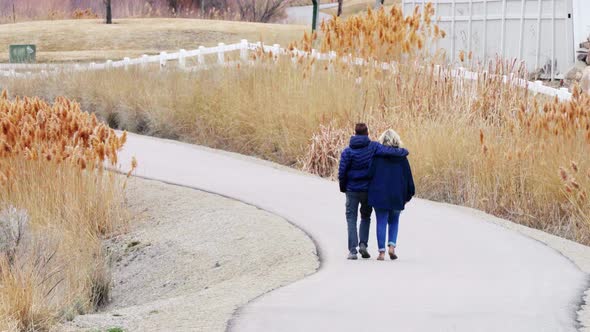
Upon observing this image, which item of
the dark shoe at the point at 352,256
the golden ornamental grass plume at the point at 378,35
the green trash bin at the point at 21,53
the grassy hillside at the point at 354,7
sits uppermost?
the grassy hillside at the point at 354,7

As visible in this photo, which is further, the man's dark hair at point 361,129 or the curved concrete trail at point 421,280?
the man's dark hair at point 361,129

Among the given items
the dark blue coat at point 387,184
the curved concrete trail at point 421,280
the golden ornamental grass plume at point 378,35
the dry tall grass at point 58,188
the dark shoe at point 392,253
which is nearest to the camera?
the curved concrete trail at point 421,280

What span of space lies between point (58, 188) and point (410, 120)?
530 centimetres

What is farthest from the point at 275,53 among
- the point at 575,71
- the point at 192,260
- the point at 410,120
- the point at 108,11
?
the point at 108,11

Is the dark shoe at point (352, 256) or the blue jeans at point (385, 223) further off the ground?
the blue jeans at point (385, 223)

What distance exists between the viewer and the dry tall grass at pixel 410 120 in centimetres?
1404

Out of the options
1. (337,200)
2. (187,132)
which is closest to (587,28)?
(187,132)

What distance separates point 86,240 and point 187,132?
8990 millimetres

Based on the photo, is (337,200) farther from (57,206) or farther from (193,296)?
(193,296)

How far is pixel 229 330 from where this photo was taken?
25.8ft

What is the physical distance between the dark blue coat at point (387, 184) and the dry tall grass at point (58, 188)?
2.72 m

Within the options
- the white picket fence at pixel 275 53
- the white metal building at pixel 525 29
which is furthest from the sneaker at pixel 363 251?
the white metal building at pixel 525 29

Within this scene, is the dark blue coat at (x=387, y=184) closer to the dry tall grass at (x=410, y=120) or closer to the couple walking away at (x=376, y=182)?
the couple walking away at (x=376, y=182)

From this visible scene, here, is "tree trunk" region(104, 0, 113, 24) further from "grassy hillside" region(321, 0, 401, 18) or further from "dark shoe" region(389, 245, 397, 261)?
"dark shoe" region(389, 245, 397, 261)
